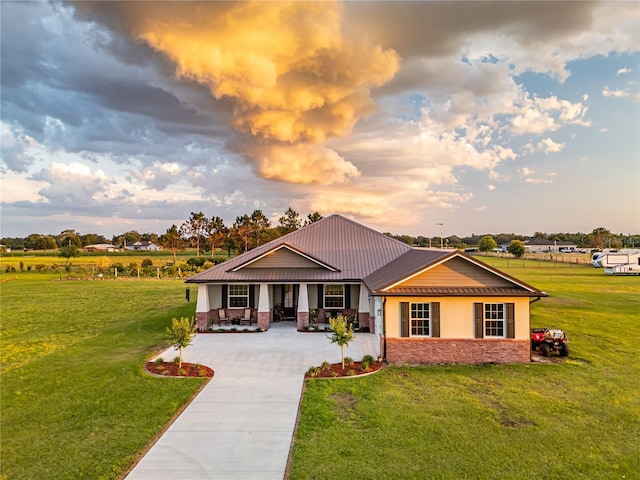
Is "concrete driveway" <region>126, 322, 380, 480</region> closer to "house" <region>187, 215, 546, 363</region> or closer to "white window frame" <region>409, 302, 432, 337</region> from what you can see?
"white window frame" <region>409, 302, 432, 337</region>

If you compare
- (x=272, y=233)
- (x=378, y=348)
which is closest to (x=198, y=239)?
(x=272, y=233)

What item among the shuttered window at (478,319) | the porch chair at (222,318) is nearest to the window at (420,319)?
the shuttered window at (478,319)

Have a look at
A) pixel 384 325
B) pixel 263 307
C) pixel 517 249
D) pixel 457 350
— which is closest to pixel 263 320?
pixel 263 307

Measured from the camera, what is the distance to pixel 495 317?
1473cm

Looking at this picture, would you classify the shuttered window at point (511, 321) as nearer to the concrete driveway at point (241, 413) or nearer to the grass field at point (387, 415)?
the grass field at point (387, 415)

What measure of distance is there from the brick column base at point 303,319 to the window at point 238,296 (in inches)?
120

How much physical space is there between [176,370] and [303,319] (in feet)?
24.1

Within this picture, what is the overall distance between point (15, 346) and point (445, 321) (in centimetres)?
1861

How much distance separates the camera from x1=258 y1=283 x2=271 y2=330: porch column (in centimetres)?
1967

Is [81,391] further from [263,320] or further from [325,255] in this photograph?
[325,255]

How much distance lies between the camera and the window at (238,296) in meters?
20.7

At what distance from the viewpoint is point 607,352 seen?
50.8 feet

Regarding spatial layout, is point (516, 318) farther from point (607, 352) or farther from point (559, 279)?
point (559, 279)

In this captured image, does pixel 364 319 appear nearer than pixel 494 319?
No
